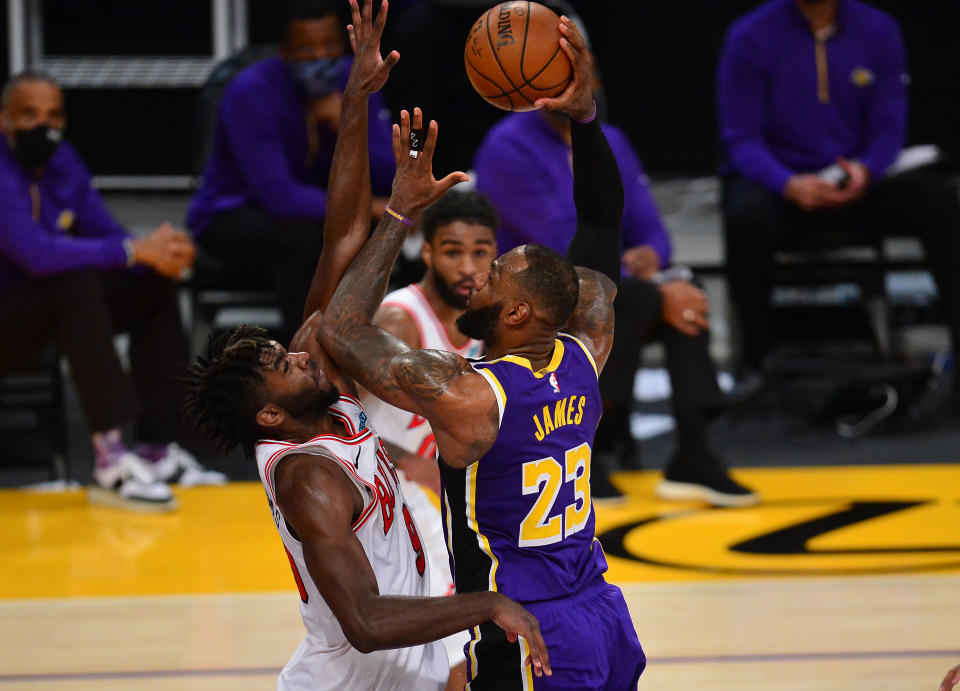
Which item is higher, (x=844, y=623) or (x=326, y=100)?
(x=326, y=100)

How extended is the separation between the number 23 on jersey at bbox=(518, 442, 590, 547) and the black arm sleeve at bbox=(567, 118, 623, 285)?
2.03ft

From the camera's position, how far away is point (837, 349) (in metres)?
7.08

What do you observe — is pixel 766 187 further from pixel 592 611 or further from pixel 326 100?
pixel 592 611

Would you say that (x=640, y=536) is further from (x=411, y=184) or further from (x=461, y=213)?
(x=411, y=184)

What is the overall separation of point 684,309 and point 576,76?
2.57 meters

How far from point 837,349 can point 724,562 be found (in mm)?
2720

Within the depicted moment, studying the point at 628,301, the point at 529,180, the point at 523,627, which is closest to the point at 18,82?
the point at 529,180

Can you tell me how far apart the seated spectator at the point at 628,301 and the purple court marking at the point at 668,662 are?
5.47ft

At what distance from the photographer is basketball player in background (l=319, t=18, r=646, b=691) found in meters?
2.61

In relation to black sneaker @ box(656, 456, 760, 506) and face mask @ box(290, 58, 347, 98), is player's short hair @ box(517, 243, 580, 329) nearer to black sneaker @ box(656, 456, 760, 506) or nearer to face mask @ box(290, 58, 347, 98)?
black sneaker @ box(656, 456, 760, 506)

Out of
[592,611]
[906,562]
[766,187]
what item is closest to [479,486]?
[592,611]

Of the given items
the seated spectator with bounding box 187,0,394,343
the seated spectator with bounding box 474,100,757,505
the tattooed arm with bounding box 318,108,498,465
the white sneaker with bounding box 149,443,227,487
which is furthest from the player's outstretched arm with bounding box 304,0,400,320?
the white sneaker with bounding box 149,443,227,487

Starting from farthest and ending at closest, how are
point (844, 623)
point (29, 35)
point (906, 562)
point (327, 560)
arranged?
point (29, 35) < point (906, 562) < point (844, 623) < point (327, 560)

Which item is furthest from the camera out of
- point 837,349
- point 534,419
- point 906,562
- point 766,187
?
point 837,349
